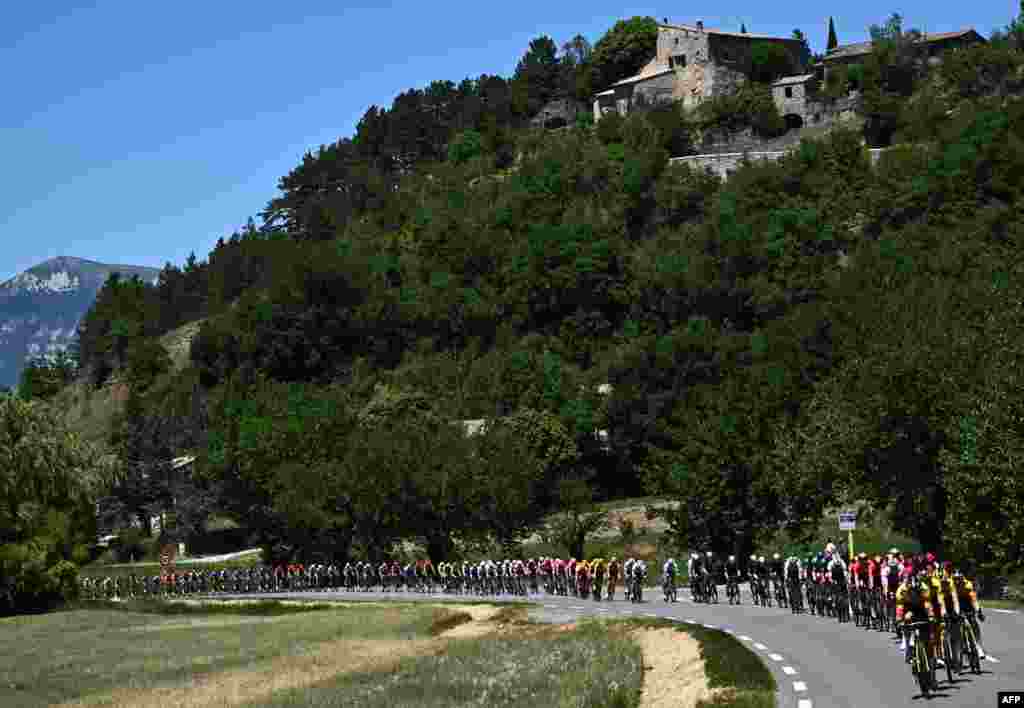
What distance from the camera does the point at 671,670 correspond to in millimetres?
39781

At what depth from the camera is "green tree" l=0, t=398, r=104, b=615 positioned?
8188 centimetres

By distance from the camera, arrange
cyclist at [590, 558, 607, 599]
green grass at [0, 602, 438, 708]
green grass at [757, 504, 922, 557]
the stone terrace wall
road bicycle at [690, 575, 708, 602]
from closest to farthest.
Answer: green grass at [0, 602, 438, 708] < road bicycle at [690, 575, 708, 602] < cyclist at [590, 558, 607, 599] < green grass at [757, 504, 922, 557] < the stone terrace wall

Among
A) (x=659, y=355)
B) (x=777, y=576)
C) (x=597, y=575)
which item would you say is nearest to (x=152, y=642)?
(x=597, y=575)

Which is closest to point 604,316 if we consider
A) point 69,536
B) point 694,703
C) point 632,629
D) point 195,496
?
point 195,496

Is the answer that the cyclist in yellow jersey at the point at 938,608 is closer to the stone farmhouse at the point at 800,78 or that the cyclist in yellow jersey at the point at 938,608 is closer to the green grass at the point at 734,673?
the green grass at the point at 734,673

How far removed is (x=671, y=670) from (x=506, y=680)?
4.08 metres

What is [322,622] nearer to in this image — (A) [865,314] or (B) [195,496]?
(A) [865,314]

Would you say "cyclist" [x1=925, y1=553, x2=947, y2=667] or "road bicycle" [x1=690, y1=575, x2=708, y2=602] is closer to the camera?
"cyclist" [x1=925, y1=553, x2=947, y2=667]

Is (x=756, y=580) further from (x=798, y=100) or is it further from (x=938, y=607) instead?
(x=798, y=100)

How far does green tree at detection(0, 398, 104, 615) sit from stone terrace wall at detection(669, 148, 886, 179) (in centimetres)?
10844

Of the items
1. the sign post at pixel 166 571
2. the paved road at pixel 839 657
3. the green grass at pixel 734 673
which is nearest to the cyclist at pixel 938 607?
the paved road at pixel 839 657

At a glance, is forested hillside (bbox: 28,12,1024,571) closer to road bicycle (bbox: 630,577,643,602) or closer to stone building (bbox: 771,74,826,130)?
stone building (bbox: 771,74,826,130)

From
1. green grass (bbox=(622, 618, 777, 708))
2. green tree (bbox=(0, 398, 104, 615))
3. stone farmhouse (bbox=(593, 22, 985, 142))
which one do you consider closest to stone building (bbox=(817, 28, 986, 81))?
stone farmhouse (bbox=(593, 22, 985, 142))

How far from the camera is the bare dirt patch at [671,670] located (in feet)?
112
